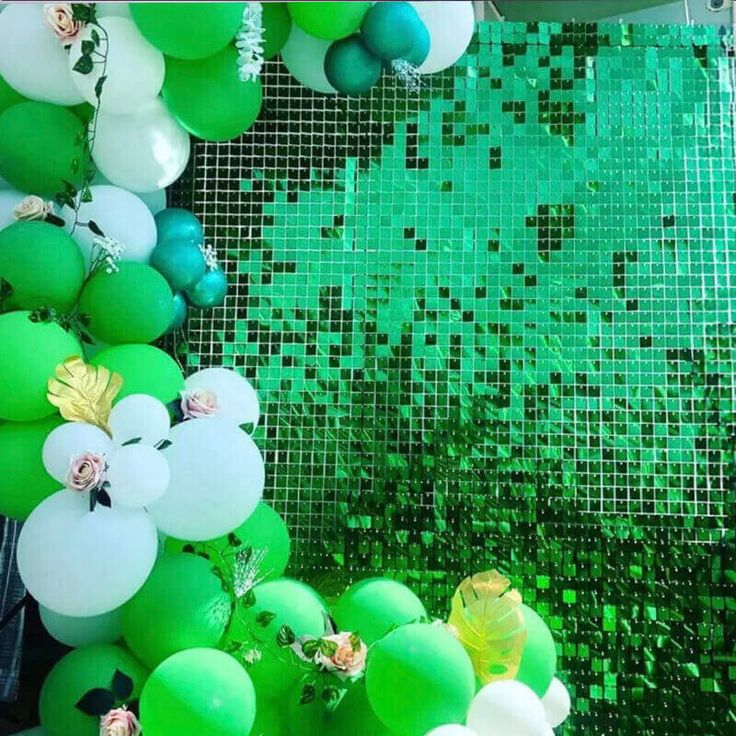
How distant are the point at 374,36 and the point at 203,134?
0.44 m

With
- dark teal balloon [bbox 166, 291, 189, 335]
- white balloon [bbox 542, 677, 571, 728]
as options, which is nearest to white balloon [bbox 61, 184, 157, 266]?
dark teal balloon [bbox 166, 291, 189, 335]

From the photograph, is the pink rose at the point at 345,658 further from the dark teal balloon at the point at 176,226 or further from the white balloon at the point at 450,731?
the dark teal balloon at the point at 176,226

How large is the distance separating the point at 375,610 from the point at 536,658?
1.24 feet

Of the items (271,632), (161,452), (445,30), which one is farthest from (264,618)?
(445,30)

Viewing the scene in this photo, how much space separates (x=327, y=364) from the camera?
2566 millimetres

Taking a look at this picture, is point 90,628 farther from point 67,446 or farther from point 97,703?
point 67,446

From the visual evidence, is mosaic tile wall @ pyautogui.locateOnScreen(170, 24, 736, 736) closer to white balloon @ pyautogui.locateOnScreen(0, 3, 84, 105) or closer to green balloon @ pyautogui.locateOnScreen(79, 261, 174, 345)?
green balloon @ pyautogui.locateOnScreen(79, 261, 174, 345)

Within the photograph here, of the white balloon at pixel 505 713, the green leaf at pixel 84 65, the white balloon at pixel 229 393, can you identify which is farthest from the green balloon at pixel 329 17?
the white balloon at pixel 505 713

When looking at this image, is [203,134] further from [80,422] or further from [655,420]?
[655,420]

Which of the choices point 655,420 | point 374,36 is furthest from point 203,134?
point 655,420

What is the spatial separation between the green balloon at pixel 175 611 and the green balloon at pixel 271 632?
48 mm

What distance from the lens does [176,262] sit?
2121 mm

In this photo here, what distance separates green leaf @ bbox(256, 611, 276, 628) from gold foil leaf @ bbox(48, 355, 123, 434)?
1.64ft

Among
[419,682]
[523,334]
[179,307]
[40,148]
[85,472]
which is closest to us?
[85,472]
